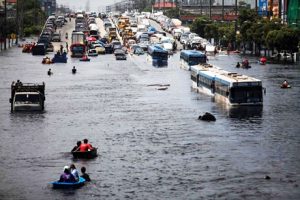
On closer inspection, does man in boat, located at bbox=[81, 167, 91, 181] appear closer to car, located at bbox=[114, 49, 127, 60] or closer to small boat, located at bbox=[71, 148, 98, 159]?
small boat, located at bbox=[71, 148, 98, 159]

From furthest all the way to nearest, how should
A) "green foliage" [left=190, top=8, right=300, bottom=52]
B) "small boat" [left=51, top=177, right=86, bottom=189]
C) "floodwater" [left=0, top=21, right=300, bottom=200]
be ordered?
"green foliage" [left=190, top=8, right=300, bottom=52]
"floodwater" [left=0, top=21, right=300, bottom=200]
"small boat" [left=51, top=177, right=86, bottom=189]

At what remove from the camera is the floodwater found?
49875 mm

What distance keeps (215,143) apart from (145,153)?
18.5 feet

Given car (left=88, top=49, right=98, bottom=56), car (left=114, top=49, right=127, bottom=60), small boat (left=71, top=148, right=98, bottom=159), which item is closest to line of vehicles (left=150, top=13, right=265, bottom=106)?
small boat (left=71, top=148, right=98, bottom=159)

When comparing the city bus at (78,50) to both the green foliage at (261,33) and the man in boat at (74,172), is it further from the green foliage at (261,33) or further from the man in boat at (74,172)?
the man in boat at (74,172)

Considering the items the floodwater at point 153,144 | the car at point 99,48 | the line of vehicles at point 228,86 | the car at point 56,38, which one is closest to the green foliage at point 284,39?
the car at point 99,48

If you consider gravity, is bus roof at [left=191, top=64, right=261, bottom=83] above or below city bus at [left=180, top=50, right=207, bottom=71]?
above

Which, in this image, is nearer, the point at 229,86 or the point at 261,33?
the point at 229,86

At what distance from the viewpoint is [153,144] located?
6272cm

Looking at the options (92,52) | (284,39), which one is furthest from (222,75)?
(92,52)

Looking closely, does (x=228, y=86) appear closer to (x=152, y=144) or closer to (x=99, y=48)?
(x=152, y=144)

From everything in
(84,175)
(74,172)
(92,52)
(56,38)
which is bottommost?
(84,175)

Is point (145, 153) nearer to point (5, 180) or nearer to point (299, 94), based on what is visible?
point (5, 180)

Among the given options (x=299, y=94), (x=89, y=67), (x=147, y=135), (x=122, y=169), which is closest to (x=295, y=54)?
(x=89, y=67)
